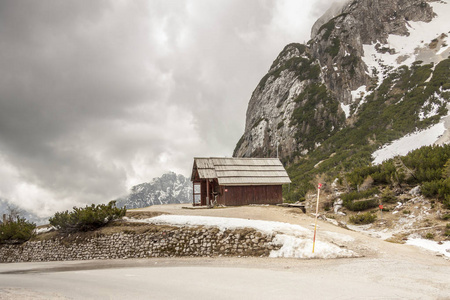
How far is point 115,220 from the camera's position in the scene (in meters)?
22.9

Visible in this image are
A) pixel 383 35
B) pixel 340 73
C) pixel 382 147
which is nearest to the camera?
pixel 382 147

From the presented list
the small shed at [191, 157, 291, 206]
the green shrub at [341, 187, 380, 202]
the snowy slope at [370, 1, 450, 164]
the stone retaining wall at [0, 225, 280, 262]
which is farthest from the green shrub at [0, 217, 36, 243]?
the snowy slope at [370, 1, 450, 164]

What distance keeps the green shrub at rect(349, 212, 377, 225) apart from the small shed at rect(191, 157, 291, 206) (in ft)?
26.6

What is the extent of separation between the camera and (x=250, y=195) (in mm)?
29484

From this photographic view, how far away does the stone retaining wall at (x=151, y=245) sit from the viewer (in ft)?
52.2

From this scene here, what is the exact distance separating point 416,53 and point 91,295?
96855 millimetres

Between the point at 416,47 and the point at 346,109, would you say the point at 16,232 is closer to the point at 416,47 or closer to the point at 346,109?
the point at 346,109

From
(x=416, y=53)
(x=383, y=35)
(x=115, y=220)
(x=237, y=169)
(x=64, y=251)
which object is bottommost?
(x=64, y=251)

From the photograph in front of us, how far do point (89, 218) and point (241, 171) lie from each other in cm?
1483

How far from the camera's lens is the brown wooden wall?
2902 centimetres

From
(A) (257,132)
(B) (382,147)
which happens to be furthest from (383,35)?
(B) (382,147)

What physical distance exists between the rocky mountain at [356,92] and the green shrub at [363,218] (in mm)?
17253

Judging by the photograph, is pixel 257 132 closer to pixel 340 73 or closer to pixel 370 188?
pixel 340 73

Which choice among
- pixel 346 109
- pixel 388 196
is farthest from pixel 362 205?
pixel 346 109
